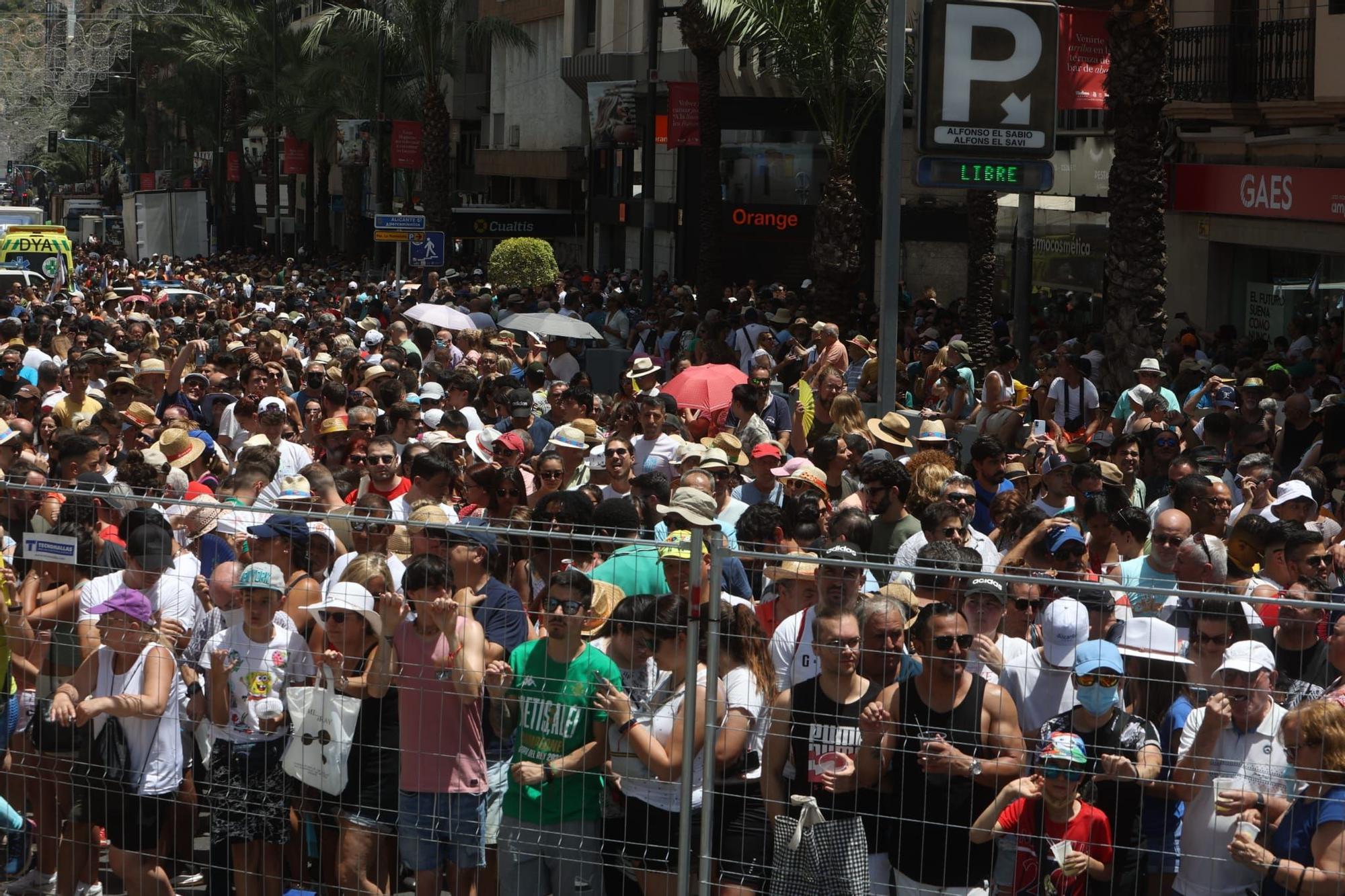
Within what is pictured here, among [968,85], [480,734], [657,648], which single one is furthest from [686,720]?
[968,85]

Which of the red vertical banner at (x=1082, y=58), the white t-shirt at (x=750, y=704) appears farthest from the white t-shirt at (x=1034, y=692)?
the red vertical banner at (x=1082, y=58)

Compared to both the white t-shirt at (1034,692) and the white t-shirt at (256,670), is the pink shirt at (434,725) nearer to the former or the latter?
the white t-shirt at (256,670)

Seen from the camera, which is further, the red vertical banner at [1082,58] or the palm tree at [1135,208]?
the red vertical banner at [1082,58]

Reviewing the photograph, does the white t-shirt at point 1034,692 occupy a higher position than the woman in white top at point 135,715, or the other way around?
the white t-shirt at point 1034,692

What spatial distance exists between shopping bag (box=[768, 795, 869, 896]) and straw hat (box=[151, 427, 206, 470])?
6.45 m

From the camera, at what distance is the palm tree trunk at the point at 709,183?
2834 cm

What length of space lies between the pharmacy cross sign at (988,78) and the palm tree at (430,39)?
29.8 m

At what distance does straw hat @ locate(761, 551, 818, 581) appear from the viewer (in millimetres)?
5156

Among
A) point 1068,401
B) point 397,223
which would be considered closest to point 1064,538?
point 1068,401

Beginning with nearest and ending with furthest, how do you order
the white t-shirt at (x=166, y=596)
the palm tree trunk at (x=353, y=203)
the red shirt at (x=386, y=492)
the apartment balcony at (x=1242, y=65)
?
1. the white t-shirt at (x=166, y=596)
2. the red shirt at (x=386, y=492)
3. the apartment balcony at (x=1242, y=65)
4. the palm tree trunk at (x=353, y=203)

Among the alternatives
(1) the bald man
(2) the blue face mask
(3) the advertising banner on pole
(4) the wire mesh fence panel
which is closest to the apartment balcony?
(1) the bald man

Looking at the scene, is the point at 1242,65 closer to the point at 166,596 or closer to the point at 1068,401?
the point at 1068,401

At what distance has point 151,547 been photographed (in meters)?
6.02

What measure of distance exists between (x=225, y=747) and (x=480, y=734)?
3.19ft
